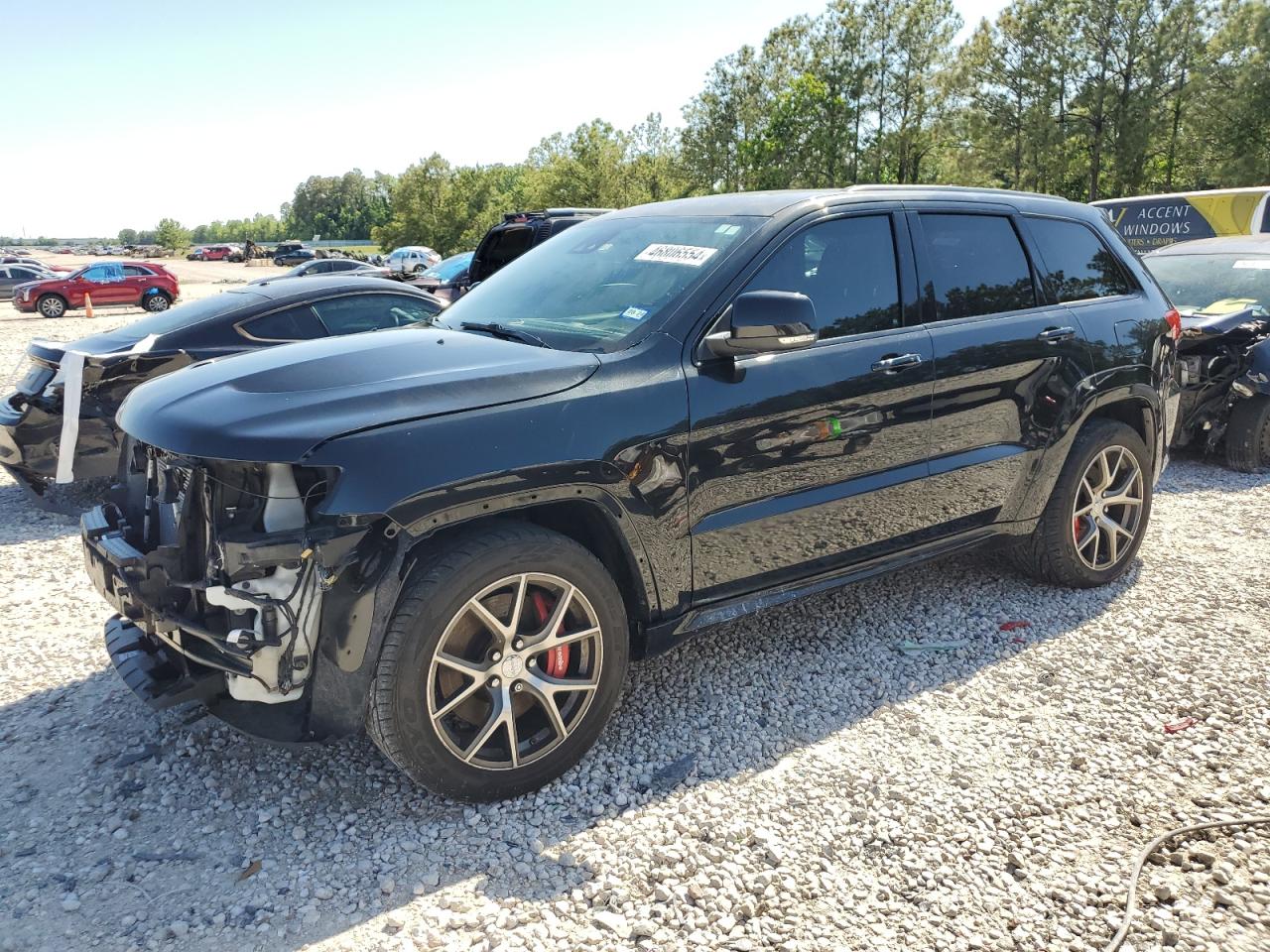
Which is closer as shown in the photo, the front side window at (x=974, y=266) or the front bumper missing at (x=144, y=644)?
the front bumper missing at (x=144, y=644)

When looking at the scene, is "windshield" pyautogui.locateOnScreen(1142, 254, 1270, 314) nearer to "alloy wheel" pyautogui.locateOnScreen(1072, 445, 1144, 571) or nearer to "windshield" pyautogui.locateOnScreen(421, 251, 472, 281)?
"alloy wheel" pyautogui.locateOnScreen(1072, 445, 1144, 571)

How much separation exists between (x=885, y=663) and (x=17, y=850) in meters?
3.24

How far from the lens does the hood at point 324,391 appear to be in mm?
2629

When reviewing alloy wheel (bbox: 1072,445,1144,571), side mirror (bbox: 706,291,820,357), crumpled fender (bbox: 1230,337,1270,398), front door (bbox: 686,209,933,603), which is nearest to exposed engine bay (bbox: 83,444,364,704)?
front door (bbox: 686,209,933,603)

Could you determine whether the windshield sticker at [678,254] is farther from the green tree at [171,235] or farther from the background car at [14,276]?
the green tree at [171,235]

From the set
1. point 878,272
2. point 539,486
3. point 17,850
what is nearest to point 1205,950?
point 539,486

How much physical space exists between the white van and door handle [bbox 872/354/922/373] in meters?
10.4

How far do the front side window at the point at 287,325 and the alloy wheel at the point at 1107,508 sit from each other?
502cm

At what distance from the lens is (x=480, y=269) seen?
420 inches

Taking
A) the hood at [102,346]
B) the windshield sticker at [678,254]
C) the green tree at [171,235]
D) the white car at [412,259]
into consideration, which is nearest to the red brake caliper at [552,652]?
the windshield sticker at [678,254]

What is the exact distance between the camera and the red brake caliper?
295cm

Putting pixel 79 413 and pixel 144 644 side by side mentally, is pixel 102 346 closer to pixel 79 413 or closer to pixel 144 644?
pixel 79 413

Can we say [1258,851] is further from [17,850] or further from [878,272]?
[17,850]

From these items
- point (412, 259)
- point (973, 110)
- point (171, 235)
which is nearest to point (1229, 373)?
point (973, 110)
